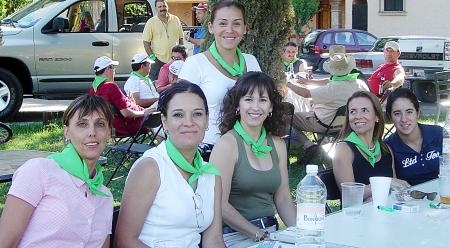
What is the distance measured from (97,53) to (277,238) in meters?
9.22

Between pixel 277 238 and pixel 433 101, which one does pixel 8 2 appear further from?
pixel 277 238

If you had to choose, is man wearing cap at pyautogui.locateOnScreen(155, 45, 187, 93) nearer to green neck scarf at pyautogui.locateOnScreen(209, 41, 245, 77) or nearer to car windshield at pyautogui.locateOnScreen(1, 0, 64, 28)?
car windshield at pyautogui.locateOnScreen(1, 0, 64, 28)

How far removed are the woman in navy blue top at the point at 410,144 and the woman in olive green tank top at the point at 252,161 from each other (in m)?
0.96

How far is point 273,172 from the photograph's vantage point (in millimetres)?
3826

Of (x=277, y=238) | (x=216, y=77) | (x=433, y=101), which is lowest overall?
(x=433, y=101)

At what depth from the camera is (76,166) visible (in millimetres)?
2955

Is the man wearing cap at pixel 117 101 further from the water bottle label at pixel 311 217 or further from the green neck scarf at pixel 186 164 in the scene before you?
the water bottle label at pixel 311 217

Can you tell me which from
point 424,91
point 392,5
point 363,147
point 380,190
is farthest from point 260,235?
point 392,5

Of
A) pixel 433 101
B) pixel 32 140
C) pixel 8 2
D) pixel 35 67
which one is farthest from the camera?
pixel 8 2

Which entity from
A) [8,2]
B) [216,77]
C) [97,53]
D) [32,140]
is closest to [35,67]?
[97,53]

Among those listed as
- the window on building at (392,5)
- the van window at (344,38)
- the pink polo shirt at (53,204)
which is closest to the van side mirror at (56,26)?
the pink polo shirt at (53,204)

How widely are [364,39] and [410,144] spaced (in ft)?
63.1

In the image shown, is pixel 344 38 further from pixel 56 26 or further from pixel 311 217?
pixel 311 217

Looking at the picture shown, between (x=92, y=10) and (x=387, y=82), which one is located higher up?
(x=92, y=10)
